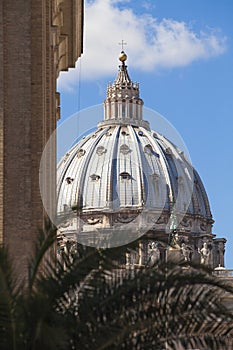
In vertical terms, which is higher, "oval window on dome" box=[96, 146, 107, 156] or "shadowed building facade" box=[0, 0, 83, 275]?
"oval window on dome" box=[96, 146, 107, 156]

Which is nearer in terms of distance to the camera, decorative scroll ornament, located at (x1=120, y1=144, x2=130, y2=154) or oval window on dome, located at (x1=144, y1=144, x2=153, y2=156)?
decorative scroll ornament, located at (x1=120, y1=144, x2=130, y2=154)

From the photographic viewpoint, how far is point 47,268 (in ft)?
36.8

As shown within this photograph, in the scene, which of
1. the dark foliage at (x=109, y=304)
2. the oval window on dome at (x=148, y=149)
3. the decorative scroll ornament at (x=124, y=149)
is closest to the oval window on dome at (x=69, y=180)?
the decorative scroll ornament at (x=124, y=149)

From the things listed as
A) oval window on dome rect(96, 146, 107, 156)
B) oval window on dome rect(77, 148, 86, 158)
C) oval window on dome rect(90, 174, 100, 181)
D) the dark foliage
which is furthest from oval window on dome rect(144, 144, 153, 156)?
the dark foliage

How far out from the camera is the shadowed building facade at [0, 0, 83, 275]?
52.1 ft

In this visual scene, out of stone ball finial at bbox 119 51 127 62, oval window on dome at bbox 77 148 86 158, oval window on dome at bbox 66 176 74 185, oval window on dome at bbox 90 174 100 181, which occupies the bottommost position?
oval window on dome at bbox 66 176 74 185

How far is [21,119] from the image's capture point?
16.3m

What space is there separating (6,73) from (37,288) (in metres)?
5.67

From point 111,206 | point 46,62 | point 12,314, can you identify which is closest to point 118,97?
point 111,206

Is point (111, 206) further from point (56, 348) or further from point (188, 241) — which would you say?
point (56, 348)

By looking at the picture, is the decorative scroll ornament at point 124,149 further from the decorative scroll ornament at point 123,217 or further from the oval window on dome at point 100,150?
Answer: the decorative scroll ornament at point 123,217

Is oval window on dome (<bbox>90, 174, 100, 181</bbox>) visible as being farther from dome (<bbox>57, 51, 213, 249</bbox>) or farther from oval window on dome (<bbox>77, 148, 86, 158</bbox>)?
oval window on dome (<bbox>77, 148, 86, 158</bbox>)

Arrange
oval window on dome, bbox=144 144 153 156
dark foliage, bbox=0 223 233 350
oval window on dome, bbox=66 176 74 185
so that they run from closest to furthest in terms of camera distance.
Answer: dark foliage, bbox=0 223 233 350 < oval window on dome, bbox=66 176 74 185 < oval window on dome, bbox=144 144 153 156

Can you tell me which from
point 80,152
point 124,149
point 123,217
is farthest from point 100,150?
point 123,217
